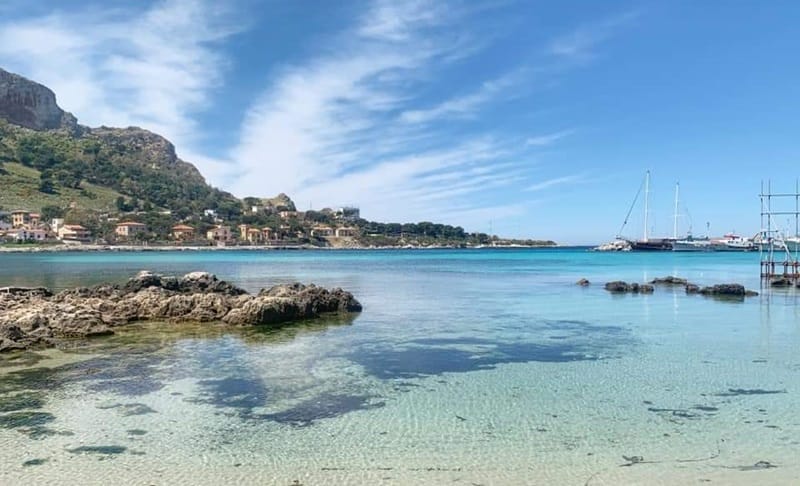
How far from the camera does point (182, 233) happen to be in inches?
7121

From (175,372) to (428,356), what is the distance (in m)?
6.71

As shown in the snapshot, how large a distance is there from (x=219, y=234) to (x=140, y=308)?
170388 mm

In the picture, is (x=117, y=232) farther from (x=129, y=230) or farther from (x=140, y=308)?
(x=140, y=308)

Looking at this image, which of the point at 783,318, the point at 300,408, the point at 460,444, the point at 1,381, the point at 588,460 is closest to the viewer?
the point at 588,460

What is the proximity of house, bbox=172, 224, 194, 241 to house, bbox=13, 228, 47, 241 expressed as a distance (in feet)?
120

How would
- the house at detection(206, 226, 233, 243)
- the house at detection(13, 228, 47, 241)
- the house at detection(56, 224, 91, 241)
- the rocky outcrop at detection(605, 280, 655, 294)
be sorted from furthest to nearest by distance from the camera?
the house at detection(206, 226, 233, 243)
the house at detection(56, 224, 91, 241)
the house at detection(13, 228, 47, 241)
the rocky outcrop at detection(605, 280, 655, 294)

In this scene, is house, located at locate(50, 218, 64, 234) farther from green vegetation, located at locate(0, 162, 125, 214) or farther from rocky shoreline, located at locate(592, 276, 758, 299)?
rocky shoreline, located at locate(592, 276, 758, 299)

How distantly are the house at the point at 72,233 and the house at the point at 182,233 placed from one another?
25.0 metres

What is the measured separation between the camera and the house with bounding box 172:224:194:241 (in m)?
180

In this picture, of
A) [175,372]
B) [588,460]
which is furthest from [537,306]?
[588,460]

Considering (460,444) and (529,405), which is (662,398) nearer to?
(529,405)

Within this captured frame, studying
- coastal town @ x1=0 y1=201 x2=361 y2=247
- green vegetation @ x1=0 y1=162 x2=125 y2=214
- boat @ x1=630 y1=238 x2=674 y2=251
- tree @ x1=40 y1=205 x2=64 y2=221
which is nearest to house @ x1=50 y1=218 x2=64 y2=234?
coastal town @ x1=0 y1=201 x2=361 y2=247

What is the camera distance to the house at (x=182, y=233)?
179625mm

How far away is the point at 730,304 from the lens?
31.8 m
